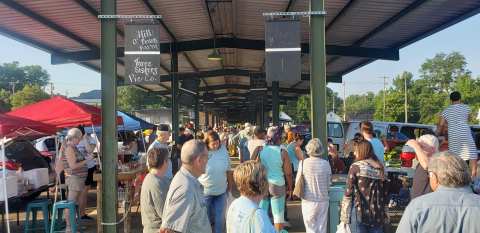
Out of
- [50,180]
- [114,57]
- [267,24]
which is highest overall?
[267,24]

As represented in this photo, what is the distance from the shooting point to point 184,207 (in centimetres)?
370

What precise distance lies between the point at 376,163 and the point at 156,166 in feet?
7.75

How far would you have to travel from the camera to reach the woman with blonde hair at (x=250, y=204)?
3.11 metres

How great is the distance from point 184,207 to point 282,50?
305 centimetres

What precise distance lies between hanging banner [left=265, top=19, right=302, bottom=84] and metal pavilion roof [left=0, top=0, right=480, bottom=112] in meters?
4.46

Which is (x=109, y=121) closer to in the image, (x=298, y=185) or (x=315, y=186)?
(x=298, y=185)

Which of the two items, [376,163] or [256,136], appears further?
[256,136]

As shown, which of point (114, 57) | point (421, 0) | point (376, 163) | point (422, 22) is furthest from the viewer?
point (422, 22)

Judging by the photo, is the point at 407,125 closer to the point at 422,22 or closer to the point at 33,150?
the point at 422,22

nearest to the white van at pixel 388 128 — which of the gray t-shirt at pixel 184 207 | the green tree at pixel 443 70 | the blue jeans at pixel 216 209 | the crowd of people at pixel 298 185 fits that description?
the crowd of people at pixel 298 185

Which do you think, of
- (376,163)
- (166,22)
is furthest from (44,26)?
(376,163)

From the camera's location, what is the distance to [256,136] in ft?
26.4

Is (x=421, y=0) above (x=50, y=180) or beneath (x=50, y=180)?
above

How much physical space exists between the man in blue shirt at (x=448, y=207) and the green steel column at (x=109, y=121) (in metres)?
3.81
